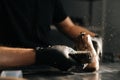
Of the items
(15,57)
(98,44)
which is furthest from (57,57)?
(98,44)

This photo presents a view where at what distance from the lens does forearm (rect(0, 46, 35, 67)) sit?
1.53 meters

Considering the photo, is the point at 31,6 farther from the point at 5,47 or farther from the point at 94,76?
the point at 94,76

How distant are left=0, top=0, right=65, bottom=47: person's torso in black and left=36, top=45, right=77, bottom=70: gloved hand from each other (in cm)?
29

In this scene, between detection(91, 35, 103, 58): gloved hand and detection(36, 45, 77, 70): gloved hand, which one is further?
detection(91, 35, 103, 58): gloved hand

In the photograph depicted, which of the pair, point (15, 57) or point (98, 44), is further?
point (98, 44)

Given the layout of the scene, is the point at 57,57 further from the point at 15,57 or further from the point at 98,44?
the point at 98,44

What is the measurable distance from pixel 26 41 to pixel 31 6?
0.17 metres

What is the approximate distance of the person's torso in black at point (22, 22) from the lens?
1.74 m

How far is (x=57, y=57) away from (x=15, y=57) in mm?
196

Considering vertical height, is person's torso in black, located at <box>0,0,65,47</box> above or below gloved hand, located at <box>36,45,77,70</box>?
above

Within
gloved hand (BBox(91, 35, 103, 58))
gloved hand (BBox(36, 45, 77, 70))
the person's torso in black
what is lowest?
gloved hand (BBox(36, 45, 77, 70))

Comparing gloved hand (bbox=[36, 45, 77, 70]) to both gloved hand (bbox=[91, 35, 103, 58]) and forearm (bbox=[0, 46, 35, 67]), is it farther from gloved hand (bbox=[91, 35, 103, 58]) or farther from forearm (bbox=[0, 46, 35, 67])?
gloved hand (bbox=[91, 35, 103, 58])

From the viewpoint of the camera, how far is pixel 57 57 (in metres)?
1.46

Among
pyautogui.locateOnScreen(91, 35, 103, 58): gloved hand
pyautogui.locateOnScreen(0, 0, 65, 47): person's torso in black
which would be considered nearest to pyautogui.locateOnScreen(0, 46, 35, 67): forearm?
pyautogui.locateOnScreen(0, 0, 65, 47): person's torso in black
